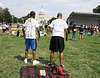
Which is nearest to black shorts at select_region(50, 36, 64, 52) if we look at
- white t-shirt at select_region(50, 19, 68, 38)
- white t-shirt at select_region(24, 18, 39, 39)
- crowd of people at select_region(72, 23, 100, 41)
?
white t-shirt at select_region(50, 19, 68, 38)

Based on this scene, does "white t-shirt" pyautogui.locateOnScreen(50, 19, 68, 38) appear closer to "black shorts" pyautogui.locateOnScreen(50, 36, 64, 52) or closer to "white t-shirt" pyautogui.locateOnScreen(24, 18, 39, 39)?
"black shorts" pyautogui.locateOnScreen(50, 36, 64, 52)

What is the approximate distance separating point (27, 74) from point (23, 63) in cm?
116

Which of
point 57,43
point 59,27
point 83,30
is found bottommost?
point 57,43

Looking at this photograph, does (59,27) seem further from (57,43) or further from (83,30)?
(83,30)

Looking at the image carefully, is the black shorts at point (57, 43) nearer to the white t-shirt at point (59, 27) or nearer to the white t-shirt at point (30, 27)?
the white t-shirt at point (59, 27)

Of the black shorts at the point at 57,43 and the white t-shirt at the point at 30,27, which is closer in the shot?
the black shorts at the point at 57,43

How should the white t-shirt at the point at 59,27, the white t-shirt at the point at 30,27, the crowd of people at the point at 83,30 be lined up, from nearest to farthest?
1. the white t-shirt at the point at 59,27
2. the white t-shirt at the point at 30,27
3. the crowd of people at the point at 83,30

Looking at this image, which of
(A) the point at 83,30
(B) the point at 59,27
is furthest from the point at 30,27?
(A) the point at 83,30

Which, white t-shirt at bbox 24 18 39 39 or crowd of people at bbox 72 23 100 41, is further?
crowd of people at bbox 72 23 100 41

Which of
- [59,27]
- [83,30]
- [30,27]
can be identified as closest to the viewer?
[59,27]

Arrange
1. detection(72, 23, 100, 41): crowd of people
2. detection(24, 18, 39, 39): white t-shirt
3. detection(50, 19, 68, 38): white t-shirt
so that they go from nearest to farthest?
detection(50, 19, 68, 38): white t-shirt → detection(24, 18, 39, 39): white t-shirt → detection(72, 23, 100, 41): crowd of people

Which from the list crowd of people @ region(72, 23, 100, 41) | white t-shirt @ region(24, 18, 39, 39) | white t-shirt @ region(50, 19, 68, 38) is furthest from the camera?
crowd of people @ region(72, 23, 100, 41)

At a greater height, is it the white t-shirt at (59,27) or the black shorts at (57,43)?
the white t-shirt at (59,27)

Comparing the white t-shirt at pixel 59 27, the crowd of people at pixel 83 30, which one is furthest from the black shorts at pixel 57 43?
the crowd of people at pixel 83 30
